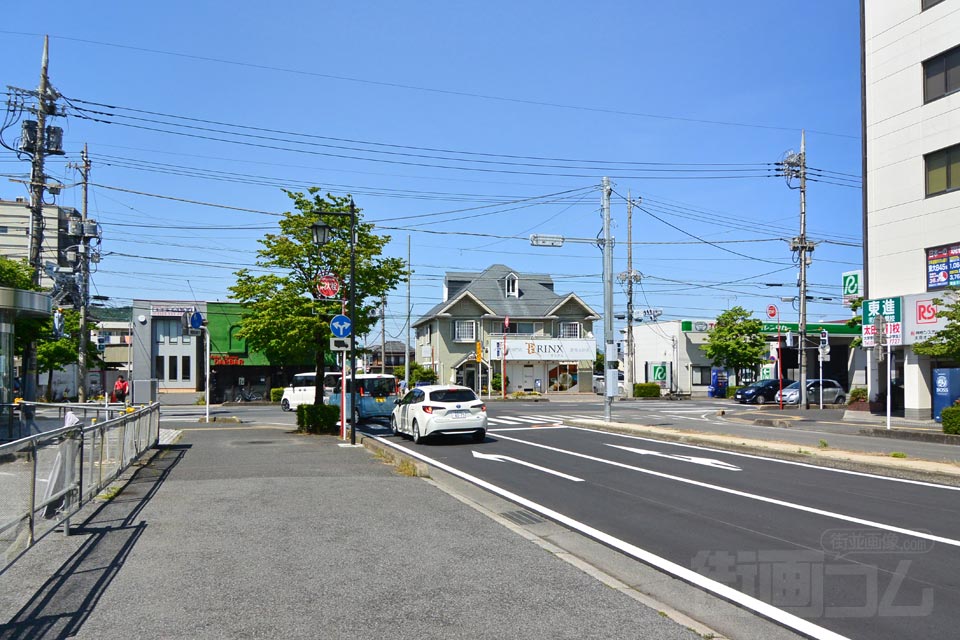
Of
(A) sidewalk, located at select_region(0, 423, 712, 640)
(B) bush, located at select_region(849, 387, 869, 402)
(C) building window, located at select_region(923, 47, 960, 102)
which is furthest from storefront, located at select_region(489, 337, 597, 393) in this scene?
(A) sidewalk, located at select_region(0, 423, 712, 640)

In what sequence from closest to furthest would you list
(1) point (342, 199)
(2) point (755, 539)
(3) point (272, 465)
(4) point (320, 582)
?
1. (4) point (320, 582)
2. (2) point (755, 539)
3. (3) point (272, 465)
4. (1) point (342, 199)

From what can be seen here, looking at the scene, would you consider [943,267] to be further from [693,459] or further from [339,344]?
[339,344]

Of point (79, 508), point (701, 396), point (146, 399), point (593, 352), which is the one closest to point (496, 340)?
point (593, 352)

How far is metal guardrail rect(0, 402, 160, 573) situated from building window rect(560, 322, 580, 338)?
5251cm

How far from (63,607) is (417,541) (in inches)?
129

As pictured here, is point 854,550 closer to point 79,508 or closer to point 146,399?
point 79,508

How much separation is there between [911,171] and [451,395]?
19.9 m

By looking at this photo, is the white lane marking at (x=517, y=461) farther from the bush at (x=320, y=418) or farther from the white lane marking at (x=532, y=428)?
the white lane marking at (x=532, y=428)

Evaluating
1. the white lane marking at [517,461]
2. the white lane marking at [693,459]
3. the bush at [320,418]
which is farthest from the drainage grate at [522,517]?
the bush at [320,418]

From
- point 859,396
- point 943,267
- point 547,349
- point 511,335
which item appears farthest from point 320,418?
point 547,349

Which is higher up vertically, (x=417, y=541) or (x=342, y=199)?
(x=342, y=199)

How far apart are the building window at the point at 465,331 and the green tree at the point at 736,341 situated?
1796 cm

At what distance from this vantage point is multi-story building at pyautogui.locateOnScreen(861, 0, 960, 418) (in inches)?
1030

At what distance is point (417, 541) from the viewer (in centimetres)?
770
